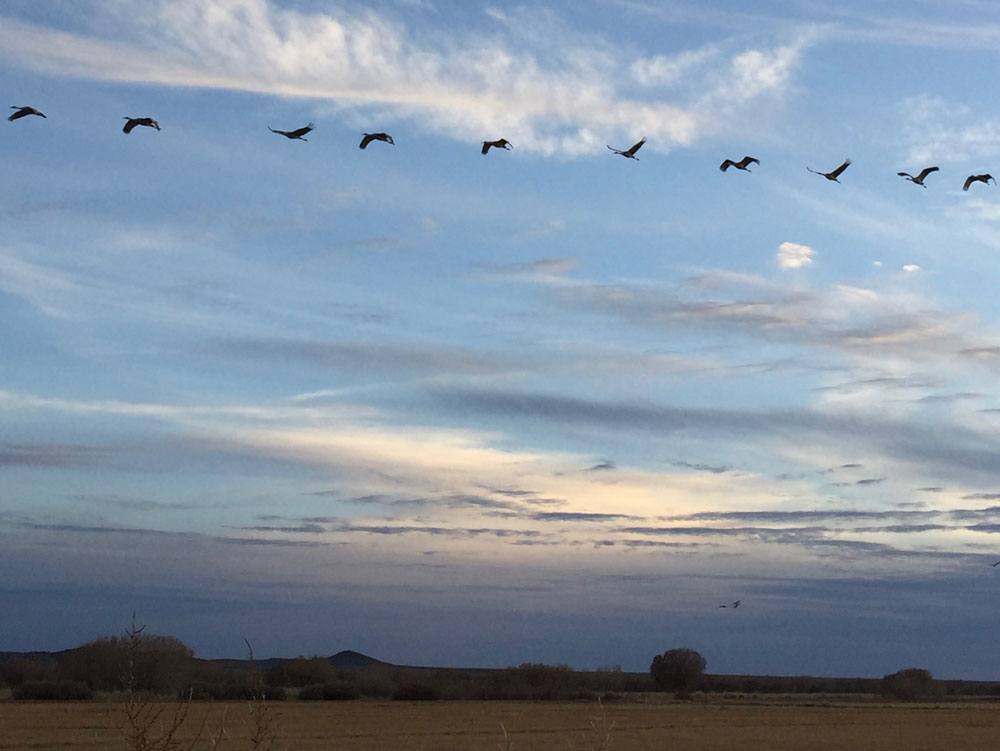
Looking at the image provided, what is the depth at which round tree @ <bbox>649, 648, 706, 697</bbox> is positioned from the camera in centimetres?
14688

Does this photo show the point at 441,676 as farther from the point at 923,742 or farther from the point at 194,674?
the point at 923,742

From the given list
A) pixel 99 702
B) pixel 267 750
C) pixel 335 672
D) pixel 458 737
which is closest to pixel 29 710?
pixel 99 702

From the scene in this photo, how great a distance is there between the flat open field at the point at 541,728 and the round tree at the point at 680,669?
45.5m

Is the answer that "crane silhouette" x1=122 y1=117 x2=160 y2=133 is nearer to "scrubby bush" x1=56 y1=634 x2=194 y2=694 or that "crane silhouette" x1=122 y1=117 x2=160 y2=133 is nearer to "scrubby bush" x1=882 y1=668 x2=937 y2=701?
"scrubby bush" x1=56 y1=634 x2=194 y2=694

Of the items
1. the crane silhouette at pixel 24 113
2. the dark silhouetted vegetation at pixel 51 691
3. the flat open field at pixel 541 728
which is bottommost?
the flat open field at pixel 541 728

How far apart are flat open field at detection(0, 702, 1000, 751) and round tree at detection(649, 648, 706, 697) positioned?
45.5m

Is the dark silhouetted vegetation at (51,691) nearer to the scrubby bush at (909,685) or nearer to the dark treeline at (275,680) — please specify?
the dark treeline at (275,680)

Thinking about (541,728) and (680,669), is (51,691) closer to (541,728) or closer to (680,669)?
(541,728)

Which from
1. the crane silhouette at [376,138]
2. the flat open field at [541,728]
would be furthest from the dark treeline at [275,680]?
the crane silhouette at [376,138]

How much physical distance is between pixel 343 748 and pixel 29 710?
4013 centimetres

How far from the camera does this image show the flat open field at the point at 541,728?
55.5 metres

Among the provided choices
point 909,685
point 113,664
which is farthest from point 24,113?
point 909,685

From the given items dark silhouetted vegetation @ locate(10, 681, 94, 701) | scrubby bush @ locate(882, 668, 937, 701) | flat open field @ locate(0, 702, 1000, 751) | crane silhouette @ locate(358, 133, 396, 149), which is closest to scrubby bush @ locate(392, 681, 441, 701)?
flat open field @ locate(0, 702, 1000, 751)

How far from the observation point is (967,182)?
26.7 m
